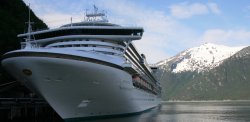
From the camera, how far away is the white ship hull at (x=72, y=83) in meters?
37.3

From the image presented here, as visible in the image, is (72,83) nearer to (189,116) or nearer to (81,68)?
(81,68)

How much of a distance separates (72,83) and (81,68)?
1.73 meters

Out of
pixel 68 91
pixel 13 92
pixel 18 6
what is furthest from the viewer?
pixel 18 6

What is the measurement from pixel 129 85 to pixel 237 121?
1393 centimetres

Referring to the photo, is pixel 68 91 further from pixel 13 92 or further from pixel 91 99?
pixel 13 92

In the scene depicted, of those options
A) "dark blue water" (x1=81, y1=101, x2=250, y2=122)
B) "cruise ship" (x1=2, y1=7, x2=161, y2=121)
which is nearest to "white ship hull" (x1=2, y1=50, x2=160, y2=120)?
"cruise ship" (x1=2, y1=7, x2=161, y2=121)

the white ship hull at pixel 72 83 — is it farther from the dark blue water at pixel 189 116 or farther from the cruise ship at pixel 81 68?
Result: the dark blue water at pixel 189 116

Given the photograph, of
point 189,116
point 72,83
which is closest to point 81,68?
point 72,83

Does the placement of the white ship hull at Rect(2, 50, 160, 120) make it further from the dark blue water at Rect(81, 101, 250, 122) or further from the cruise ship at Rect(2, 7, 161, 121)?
the dark blue water at Rect(81, 101, 250, 122)

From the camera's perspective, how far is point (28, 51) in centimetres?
3666

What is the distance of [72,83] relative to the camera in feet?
127

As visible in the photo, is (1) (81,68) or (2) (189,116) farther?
(2) (189,116)

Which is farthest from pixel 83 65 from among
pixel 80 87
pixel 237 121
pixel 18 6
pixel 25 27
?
pixel 18 6

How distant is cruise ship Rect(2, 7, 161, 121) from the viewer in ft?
123
